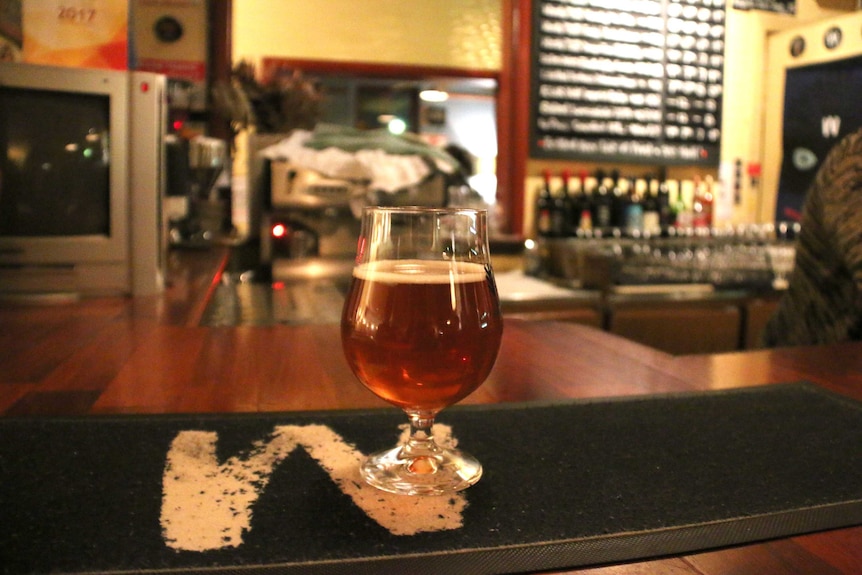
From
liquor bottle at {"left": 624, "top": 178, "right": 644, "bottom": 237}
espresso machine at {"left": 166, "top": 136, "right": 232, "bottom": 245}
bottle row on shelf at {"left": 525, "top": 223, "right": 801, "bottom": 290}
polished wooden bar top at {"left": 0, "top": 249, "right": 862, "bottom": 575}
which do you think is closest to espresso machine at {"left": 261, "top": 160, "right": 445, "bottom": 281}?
espresso machine at {"left": 166, "top": 136, "right": 232, "bottom": 245}

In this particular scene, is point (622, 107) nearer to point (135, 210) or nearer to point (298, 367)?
point (135, 210)

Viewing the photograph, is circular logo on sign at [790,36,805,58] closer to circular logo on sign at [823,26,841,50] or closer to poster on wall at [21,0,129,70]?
circular logo on sign at [823,26,841,50]

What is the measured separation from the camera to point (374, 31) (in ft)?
11.5

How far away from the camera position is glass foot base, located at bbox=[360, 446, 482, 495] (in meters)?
0.53

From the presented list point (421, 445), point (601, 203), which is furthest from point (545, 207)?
point (421, 445)

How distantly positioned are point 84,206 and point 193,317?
0.46 m

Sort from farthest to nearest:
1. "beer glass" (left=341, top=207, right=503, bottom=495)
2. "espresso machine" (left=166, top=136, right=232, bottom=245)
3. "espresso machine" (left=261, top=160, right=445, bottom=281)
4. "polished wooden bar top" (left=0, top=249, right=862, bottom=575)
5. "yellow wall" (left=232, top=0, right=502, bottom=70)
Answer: "yellow wall" (left=232, top=0, right=502, bottom=70) < "espresso machine" (left=261, top=160, right=445, bottom=281) < "espresso machine" (left=166, top=136, right=232, bottom=245) < "polished wooden bar top" (left=0, top=249, right=862, bottom=575) < "beer glass" (left=341, top=207, right=503, bottom=495)

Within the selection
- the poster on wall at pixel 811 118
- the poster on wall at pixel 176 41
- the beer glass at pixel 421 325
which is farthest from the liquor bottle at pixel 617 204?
the beer glass at pixel 421 325

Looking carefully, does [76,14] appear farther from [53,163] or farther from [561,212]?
[561,212]

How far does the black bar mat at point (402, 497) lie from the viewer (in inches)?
17.0

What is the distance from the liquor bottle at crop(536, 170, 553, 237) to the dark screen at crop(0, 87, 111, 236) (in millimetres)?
2409

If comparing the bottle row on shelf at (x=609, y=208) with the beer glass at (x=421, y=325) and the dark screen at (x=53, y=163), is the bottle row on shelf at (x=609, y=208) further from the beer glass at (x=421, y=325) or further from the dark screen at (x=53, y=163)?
the beer glass at (x=421, y=325)

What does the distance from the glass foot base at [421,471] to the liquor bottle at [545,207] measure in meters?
3.12

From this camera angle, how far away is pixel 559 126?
3.66 meters
